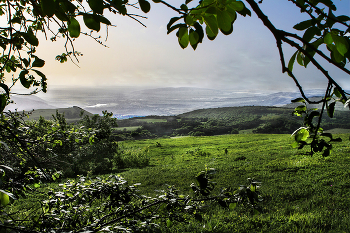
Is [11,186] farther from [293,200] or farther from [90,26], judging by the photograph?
[293,200]

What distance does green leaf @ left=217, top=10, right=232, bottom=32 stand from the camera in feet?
1.57

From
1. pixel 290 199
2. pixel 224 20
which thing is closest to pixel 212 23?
pixel 224 20

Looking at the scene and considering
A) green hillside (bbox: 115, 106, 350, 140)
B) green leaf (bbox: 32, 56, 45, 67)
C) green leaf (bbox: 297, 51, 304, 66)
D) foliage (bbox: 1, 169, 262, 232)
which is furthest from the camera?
green hillside (bbox: 115, 106, 350, 140)

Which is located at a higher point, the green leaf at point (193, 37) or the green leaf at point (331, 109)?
the green leaf at point (193, 37)

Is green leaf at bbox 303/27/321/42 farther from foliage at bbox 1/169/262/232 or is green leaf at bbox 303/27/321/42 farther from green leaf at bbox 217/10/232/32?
foliage at bbox 1/169/262/232

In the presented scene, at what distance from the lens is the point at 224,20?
0.48 m

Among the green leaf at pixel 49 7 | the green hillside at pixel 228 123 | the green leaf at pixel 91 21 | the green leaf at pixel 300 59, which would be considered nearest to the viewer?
the green leaf at pixel 49 7

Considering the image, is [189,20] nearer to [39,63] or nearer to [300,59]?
[300,59]

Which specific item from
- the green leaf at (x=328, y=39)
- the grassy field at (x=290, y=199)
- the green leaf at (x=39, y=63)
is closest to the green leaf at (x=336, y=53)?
the green leaf at (x=328, y=39)

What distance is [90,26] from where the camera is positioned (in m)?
0.59

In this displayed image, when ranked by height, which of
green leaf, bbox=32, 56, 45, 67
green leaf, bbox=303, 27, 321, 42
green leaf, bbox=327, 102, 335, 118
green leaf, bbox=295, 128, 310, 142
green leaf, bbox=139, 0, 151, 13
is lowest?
green leaf, bbox=295, 128, 310, 142

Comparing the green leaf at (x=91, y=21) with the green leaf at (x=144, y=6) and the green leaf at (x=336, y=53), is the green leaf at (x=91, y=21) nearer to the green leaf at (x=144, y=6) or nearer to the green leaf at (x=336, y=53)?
the green leaf at (x=144, y=6)

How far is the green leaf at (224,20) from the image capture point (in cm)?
48

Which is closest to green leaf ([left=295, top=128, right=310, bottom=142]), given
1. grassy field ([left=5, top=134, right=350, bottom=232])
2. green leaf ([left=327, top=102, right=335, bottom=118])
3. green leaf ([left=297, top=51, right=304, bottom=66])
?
green leaf ([left=327, top=102, right=335, bottom=118])
